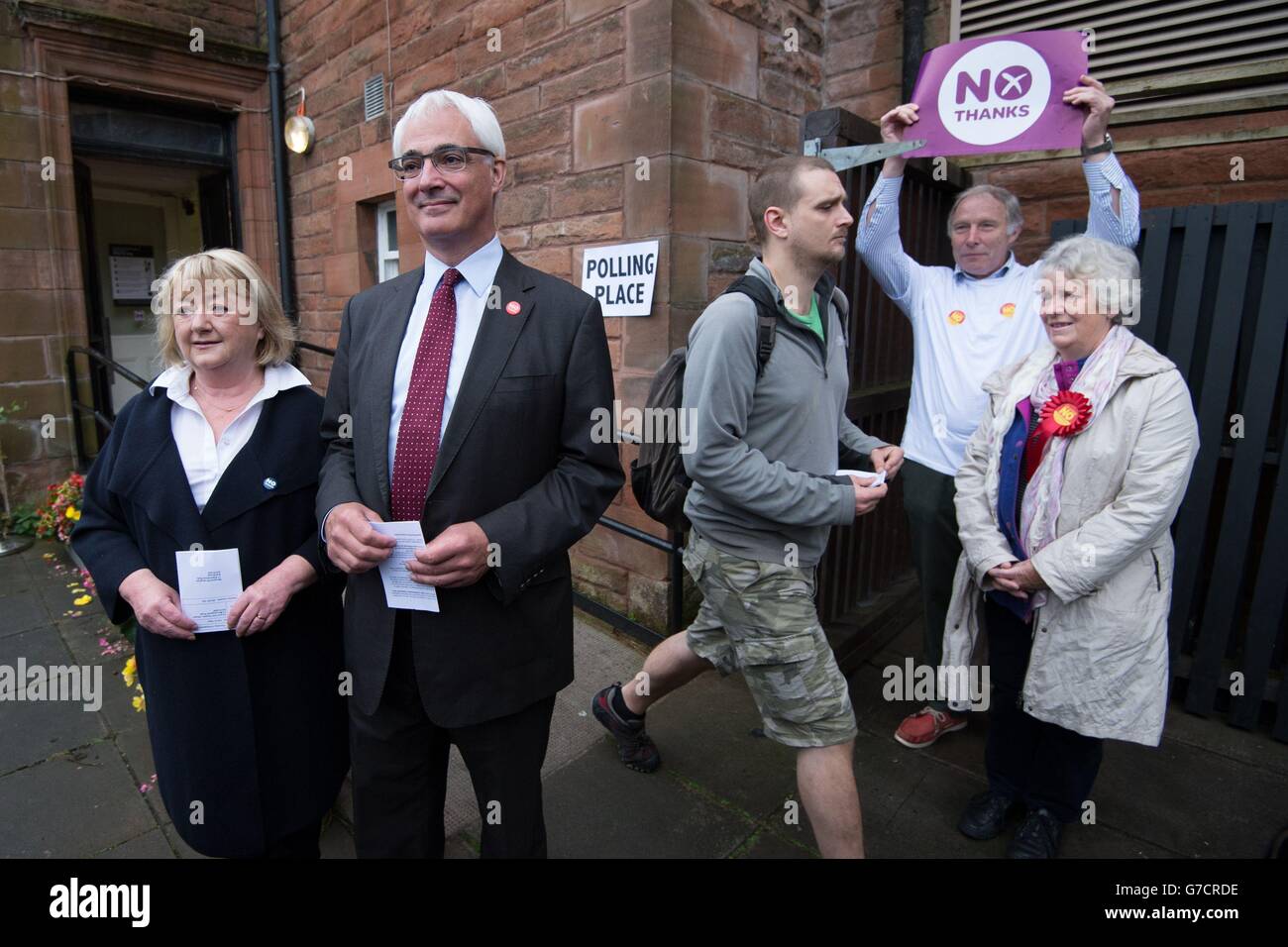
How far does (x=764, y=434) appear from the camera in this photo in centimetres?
213

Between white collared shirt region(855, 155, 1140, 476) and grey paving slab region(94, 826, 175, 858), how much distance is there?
3085 millimetres

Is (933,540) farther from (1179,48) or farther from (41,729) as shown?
(41,729)

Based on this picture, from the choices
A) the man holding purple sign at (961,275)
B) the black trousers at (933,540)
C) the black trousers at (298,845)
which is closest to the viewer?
the black trousers at (298,845)

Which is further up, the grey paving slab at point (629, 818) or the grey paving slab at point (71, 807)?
the grey paving slab at point (629, 818)

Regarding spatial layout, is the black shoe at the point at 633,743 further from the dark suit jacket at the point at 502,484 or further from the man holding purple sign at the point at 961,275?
the dark suit jacket at the point at 502,484

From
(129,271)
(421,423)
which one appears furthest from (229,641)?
(129,271)

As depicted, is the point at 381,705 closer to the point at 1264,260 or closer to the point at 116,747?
the point at 116,747

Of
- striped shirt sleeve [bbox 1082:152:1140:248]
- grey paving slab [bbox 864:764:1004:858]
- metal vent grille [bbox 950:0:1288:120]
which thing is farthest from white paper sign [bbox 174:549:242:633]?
metal vent grille [bbox 950:0:1288:120]

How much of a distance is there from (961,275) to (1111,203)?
1.79ft

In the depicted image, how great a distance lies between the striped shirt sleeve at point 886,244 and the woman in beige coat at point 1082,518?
0.86m

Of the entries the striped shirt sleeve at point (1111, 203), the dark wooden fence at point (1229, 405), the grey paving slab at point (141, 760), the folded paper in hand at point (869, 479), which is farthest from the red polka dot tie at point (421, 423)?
the dark wooden fence at point (1229, 405)

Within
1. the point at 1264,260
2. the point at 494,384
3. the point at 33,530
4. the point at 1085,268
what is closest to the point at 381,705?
the point at 494,384

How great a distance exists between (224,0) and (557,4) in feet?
16.2

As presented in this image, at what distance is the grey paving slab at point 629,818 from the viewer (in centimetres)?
254
